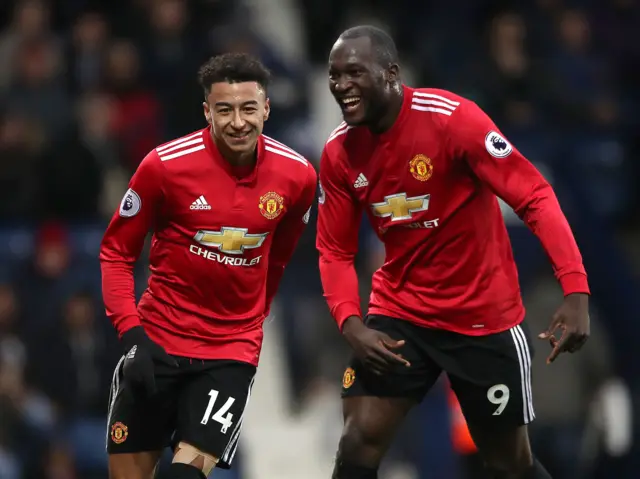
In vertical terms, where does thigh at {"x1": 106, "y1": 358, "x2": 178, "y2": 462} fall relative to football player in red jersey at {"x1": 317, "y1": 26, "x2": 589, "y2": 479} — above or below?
below

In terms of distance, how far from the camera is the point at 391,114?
5102mm

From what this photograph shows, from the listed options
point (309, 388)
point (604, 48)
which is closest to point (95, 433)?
point (309, 388)

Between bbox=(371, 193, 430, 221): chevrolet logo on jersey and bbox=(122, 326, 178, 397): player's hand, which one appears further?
bbox=(371, 193, 430, 221): chevrolet logo on jersey

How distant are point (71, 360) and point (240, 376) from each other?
128 inches

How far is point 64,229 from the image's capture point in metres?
8.83

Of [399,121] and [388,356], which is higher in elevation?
[399,121]

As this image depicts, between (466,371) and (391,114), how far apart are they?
3.37 ft

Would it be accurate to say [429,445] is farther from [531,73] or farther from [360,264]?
[531,73]

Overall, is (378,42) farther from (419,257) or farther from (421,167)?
(419,257)

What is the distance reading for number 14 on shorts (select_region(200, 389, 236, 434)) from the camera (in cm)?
500

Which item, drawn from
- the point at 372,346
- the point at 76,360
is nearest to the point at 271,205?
the point at 372,346

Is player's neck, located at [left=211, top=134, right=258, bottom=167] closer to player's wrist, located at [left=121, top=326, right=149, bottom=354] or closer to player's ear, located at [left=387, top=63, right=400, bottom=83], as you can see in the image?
player's ear, located at [left=387, top=63, right=400, bottom=83]

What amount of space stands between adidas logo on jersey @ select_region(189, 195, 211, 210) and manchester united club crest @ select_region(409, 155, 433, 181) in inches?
30.5

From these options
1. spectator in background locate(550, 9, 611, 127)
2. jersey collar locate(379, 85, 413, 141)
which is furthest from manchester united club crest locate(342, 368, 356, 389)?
spectator in background locate(550, 9, 611, 127)
